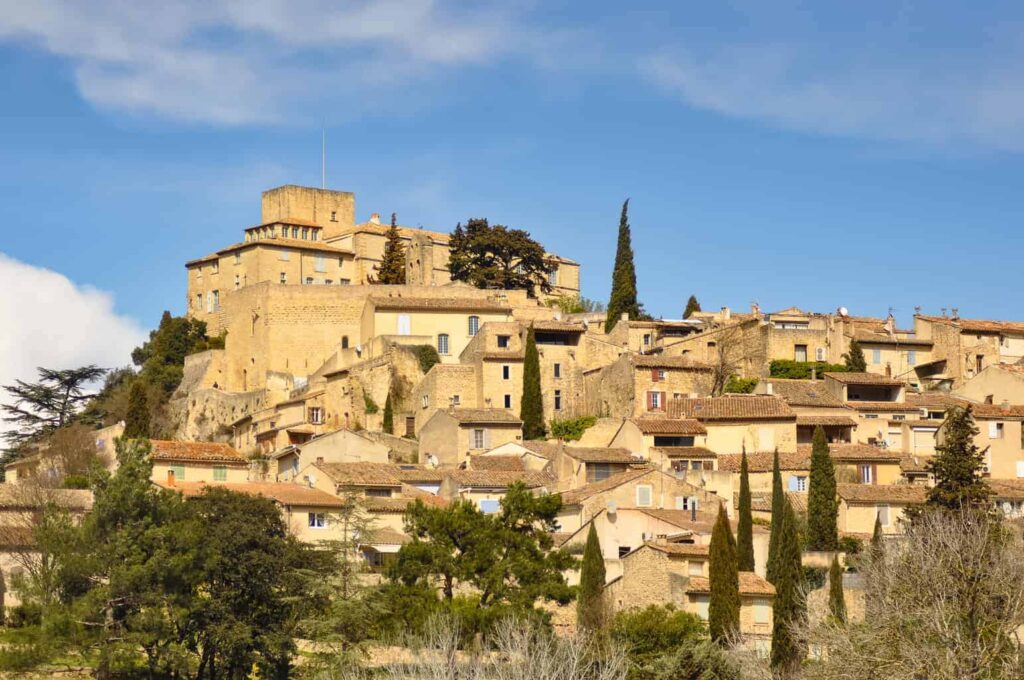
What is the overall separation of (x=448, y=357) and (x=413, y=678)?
40771mm

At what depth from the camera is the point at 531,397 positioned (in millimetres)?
69625

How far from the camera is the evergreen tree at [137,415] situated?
240 feet

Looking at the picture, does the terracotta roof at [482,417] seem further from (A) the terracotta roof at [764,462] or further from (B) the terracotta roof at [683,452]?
(A) the terracotta roof at [764,462]

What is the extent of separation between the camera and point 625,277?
8106 centimetres

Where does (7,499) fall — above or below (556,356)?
below

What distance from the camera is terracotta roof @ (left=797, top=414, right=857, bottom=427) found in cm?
6612

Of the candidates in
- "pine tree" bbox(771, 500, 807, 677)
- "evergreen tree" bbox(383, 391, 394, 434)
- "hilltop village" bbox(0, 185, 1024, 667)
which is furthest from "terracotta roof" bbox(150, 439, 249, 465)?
"pine tree" bbox(771, 500, 807, 677)

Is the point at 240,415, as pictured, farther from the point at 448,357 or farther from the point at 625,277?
the point at 625,277

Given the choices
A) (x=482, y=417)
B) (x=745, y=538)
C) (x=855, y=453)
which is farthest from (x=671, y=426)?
(x=745, y=538)

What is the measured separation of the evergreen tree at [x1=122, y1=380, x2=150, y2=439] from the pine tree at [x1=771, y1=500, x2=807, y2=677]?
31095 millimetres

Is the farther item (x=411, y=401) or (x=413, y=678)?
(x=411, y=401)

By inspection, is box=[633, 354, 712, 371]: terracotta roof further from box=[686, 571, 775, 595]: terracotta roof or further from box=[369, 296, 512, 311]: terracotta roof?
box=[686, 571, 775, 595]: terracotta roof

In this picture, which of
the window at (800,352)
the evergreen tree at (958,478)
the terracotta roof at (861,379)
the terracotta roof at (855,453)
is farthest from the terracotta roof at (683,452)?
the window at (800,352)

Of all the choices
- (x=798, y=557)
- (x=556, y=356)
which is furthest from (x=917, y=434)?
(x=798, y=557)
